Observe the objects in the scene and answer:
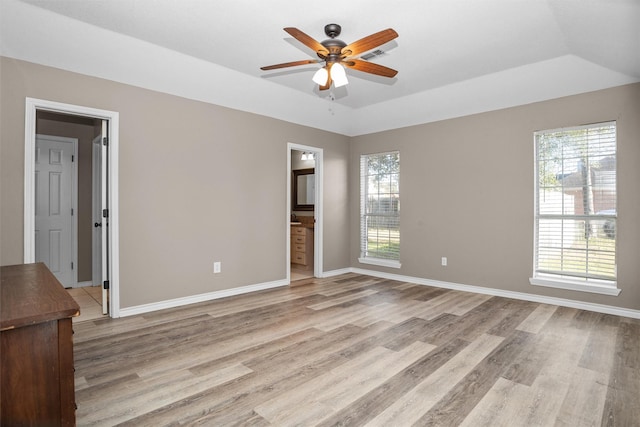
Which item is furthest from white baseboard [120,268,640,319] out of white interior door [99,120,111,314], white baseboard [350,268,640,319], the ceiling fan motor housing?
the ceiling fan motor housing

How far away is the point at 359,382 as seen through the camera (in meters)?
2.32

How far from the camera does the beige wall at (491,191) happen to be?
12.1 feet

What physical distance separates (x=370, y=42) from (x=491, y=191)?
2.98 m

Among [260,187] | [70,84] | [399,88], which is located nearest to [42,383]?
[70,84]

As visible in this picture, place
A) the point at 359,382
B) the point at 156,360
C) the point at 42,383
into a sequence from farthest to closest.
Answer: the point at 156,360
the point at 359,382
the point at 42,383

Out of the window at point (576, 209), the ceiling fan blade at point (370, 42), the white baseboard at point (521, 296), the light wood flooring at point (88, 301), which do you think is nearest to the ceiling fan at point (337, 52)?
the ceiling fan blade at point (370, 42)

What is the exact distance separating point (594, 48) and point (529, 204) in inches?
71.0

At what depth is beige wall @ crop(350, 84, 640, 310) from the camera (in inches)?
145

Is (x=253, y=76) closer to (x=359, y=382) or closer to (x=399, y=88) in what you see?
(x=399, y=88)

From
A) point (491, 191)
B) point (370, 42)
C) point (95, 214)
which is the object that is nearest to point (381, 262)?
point (491, 191)

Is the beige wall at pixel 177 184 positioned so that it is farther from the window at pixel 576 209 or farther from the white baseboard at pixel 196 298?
the window at pixel 576 209

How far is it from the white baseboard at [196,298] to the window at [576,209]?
3.48 meters

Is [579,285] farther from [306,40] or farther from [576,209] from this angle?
[306,40]

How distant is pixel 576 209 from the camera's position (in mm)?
Result: 4074
